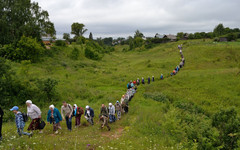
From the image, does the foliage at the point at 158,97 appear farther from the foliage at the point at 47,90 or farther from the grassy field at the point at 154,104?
the foliage at the point at 47,90

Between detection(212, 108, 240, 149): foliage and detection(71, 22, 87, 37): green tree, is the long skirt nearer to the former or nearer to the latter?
detection(212, 108, 240, 149): foliage

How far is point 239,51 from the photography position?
37562mm

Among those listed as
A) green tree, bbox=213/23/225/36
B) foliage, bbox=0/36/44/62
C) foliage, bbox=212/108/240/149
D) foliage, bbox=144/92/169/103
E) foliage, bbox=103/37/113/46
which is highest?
foliage, bbox=103/37/113/46

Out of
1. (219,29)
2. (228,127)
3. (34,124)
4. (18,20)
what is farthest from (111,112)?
(219,29)

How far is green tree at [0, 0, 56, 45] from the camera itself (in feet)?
98.3

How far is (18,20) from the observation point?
32.1m

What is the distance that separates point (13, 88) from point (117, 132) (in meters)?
12.5

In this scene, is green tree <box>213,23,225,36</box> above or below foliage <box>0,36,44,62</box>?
above

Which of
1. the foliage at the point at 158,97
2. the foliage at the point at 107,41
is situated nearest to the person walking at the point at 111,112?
the foliage at the point at 158,97

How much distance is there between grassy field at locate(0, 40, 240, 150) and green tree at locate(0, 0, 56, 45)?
21.8 ft

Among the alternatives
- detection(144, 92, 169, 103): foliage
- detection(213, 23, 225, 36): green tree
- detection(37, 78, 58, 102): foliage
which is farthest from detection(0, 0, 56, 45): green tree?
detection(213, 23, 225, 36): green tree

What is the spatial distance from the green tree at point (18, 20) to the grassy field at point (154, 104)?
21.8 ft

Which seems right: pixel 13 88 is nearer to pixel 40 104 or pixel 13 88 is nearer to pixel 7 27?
pixel 40 104

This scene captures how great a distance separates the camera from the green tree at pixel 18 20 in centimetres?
2997
